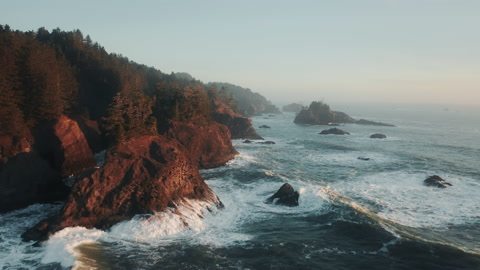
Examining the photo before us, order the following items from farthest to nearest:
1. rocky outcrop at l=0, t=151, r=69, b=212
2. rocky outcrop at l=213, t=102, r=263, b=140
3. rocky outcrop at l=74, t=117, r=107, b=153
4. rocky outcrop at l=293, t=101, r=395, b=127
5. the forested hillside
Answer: rocky outcrop at l=293, t=101, r=395, b=127 < rocky outcrop at l=213, t=102, r=263, b=140 < rocky outcrop at l=74, t=117, r=107, b=153 < the forested hillside < rocky outcrop at l=0, t=151, r=69, b=212

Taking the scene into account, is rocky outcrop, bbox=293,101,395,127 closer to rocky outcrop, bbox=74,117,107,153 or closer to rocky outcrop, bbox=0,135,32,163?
rocky outcrop, bbox=74,117,107,153

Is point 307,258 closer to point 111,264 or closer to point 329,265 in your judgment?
point 329,265

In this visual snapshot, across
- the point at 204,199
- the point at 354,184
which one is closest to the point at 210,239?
the point at 204,199

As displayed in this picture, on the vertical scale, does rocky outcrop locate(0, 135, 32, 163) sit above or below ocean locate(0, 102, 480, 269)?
above

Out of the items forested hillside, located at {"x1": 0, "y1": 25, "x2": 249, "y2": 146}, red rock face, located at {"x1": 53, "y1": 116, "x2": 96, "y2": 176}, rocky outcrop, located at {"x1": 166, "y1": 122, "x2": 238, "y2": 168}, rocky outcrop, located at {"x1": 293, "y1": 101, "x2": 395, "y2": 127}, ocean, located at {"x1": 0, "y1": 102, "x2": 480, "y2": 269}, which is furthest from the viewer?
rocky outcrop, located at {"x1": 293, "y1": 101, "x2": 395, "y2": 127}

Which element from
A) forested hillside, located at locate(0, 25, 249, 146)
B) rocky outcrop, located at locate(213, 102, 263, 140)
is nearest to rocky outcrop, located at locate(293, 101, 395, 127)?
rocky outcrop, located at locate(213, 102, 263, 140)

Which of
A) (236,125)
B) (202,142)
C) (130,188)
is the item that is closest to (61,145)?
(130,188)

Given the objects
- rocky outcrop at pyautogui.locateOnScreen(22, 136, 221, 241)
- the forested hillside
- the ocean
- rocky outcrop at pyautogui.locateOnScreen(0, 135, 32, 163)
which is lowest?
the ocean
